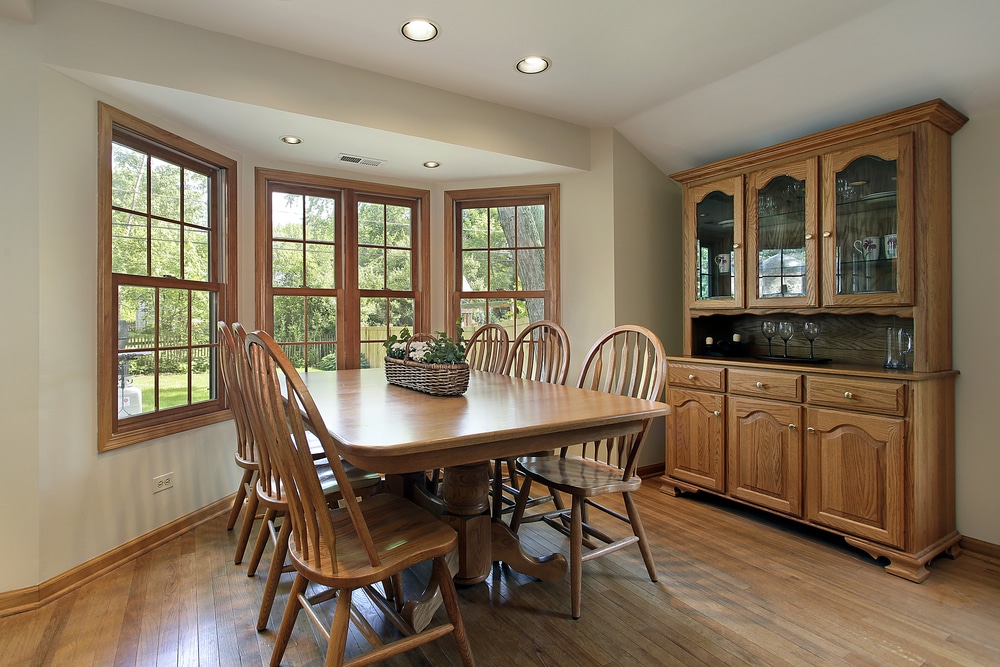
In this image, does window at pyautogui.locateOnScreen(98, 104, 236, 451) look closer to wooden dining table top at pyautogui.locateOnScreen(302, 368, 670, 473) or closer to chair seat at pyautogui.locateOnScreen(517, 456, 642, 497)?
wooden dining table top at pyautogui.locateOnScreen(302, 368, 670, 473)

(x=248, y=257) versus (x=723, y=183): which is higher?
(x=723, y=183)

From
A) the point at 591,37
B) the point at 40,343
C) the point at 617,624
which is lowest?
the point at 617,624

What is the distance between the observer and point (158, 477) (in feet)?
8.87

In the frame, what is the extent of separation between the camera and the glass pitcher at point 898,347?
8.55 feet

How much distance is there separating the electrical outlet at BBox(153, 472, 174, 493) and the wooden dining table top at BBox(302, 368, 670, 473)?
109cm

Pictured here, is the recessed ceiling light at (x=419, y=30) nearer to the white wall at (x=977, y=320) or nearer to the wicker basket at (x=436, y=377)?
the wicker basket at (x=436, y=377)

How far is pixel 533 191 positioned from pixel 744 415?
214cm

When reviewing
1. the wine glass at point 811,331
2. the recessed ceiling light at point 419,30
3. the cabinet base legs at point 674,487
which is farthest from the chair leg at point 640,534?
the recessed ceiling light at point 419,30

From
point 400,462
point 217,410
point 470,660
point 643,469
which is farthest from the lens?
point 643,469

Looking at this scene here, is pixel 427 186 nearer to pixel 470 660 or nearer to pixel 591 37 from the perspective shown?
pixel 591 37

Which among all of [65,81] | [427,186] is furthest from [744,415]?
[65,81]

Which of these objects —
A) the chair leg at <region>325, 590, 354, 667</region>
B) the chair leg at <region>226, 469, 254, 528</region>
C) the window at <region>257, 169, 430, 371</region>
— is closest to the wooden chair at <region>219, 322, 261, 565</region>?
the chair leg at <region>226, 469, 254, 528</region>

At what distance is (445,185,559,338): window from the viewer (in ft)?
13.2

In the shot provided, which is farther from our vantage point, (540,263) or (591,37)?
(540,263)
